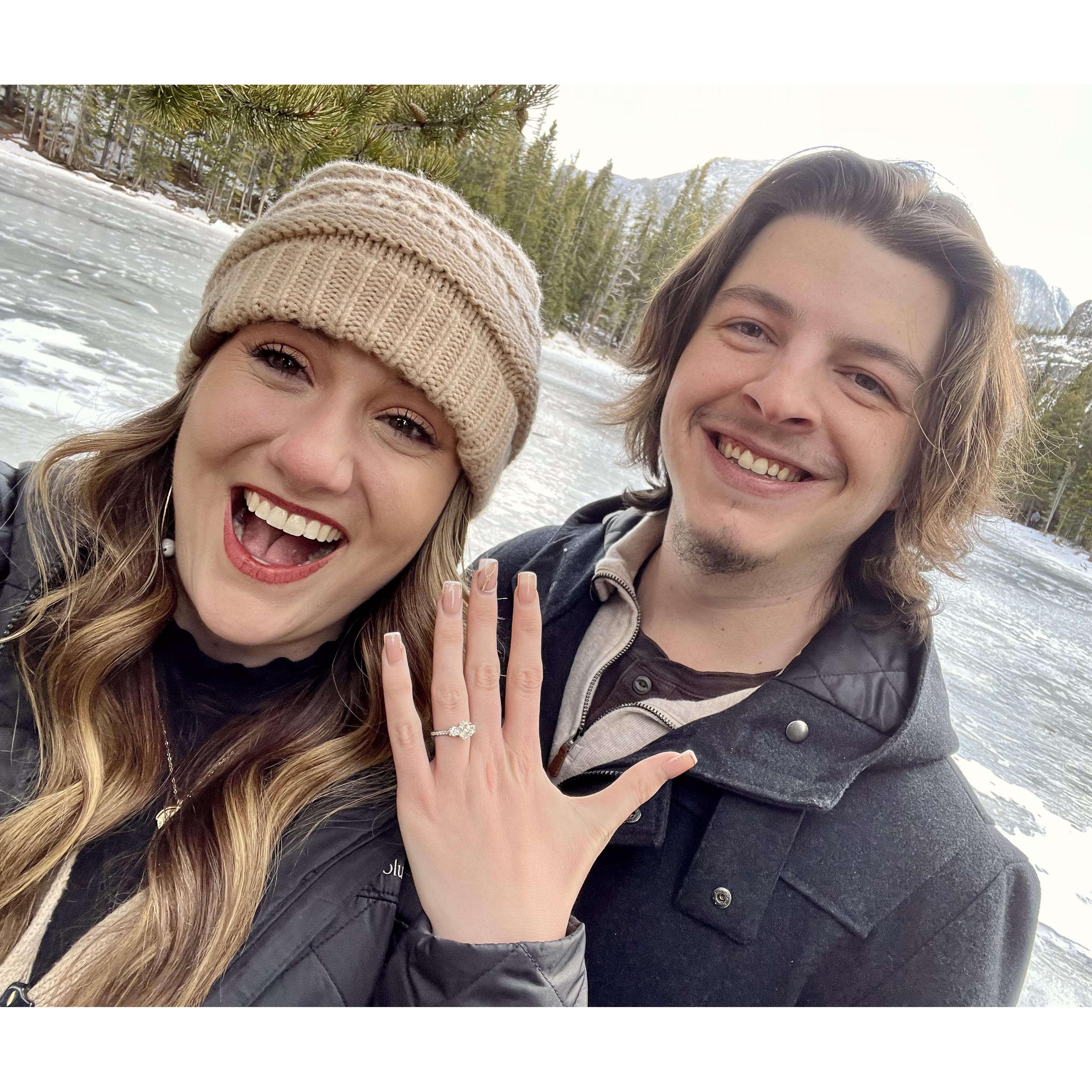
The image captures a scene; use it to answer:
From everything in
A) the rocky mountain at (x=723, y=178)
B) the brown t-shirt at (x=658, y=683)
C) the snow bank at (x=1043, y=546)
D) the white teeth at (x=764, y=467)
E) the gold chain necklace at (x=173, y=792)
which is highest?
the rocky mountain at (x=723, y=178)

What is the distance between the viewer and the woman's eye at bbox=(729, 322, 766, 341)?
174 centimetres

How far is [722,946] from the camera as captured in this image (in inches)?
55.3

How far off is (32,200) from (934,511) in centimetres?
1009

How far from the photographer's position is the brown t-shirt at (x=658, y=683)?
68.5 inches

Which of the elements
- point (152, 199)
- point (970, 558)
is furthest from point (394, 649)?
point (152, 199)

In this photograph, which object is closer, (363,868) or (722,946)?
(363,868)

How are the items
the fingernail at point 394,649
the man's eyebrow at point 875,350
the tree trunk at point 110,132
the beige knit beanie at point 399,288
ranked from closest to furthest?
the fingernail at point 394,649, the beige knit beanie at point 399,288, the man's eyebrow at point 875,350, the tree trunk at point 110,132

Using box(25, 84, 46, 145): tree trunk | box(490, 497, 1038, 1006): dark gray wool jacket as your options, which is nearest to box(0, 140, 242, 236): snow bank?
box(25, 84, 46, 145): tree trunk

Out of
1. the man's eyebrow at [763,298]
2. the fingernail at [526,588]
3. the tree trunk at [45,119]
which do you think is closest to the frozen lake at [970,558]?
the tree trunk at [45,119]

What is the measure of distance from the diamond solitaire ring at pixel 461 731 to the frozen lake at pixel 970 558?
155cm

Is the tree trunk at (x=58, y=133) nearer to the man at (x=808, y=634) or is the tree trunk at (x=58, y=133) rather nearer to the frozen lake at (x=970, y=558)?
the frozen lake at (x=970, y=558)
